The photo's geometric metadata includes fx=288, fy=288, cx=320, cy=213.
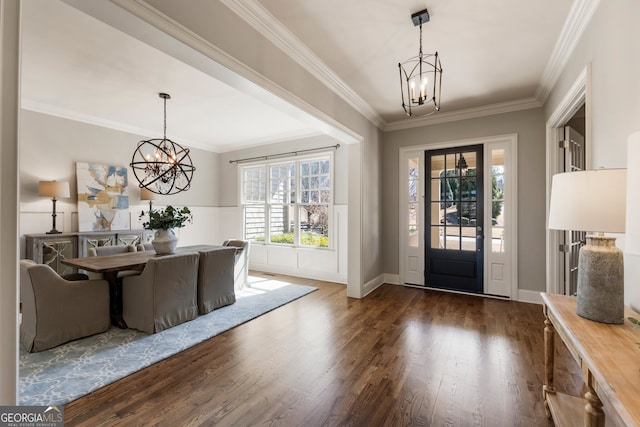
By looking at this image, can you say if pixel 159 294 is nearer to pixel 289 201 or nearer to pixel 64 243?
pixel 64 243

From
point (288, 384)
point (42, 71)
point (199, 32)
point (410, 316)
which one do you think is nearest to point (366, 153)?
point (410, 316)

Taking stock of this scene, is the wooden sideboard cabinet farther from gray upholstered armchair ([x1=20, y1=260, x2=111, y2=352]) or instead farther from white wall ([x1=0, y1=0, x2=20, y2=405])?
white wall ([x1=0, y1=0, x2=20, y2=405])

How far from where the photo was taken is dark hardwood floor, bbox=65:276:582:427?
5.79 ft

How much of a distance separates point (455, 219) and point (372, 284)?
1.64 meters

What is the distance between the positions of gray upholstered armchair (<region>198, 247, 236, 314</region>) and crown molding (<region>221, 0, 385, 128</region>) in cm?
→ 240

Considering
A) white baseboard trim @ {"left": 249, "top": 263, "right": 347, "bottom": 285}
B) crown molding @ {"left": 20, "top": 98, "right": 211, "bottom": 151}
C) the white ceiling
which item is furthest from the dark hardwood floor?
crown molding @ {"left": 20, "top": 98, "right": 211, "bottom": 151}

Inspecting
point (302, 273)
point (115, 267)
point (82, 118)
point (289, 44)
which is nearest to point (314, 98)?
point (289, 44)

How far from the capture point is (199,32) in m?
1.90

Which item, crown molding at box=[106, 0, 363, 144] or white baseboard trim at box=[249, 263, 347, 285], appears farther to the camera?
white baseboard trim at box=[249, 263, 347, 285]

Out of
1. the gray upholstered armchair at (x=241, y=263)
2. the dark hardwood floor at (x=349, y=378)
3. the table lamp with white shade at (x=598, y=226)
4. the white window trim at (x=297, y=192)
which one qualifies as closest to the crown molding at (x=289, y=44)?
the white window trim at (x=297, y=192)

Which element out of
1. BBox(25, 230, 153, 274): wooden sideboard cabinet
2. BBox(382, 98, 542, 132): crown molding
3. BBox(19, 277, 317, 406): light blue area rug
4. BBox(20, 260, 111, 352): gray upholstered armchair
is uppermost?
BBox(382, 98, 542, 132): crown molding

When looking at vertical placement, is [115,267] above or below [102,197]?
below

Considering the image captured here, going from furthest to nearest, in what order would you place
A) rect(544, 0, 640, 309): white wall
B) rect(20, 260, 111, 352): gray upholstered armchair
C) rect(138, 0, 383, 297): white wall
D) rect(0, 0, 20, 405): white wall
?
rect(20, 260, 111, 352): gray upholstered armchair, rect(138, 0, 383, 297): white wall, rect(544, 0, 640, 309): white wall, rect(0, 0, 20, 405): white wall

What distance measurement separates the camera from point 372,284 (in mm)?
4605
